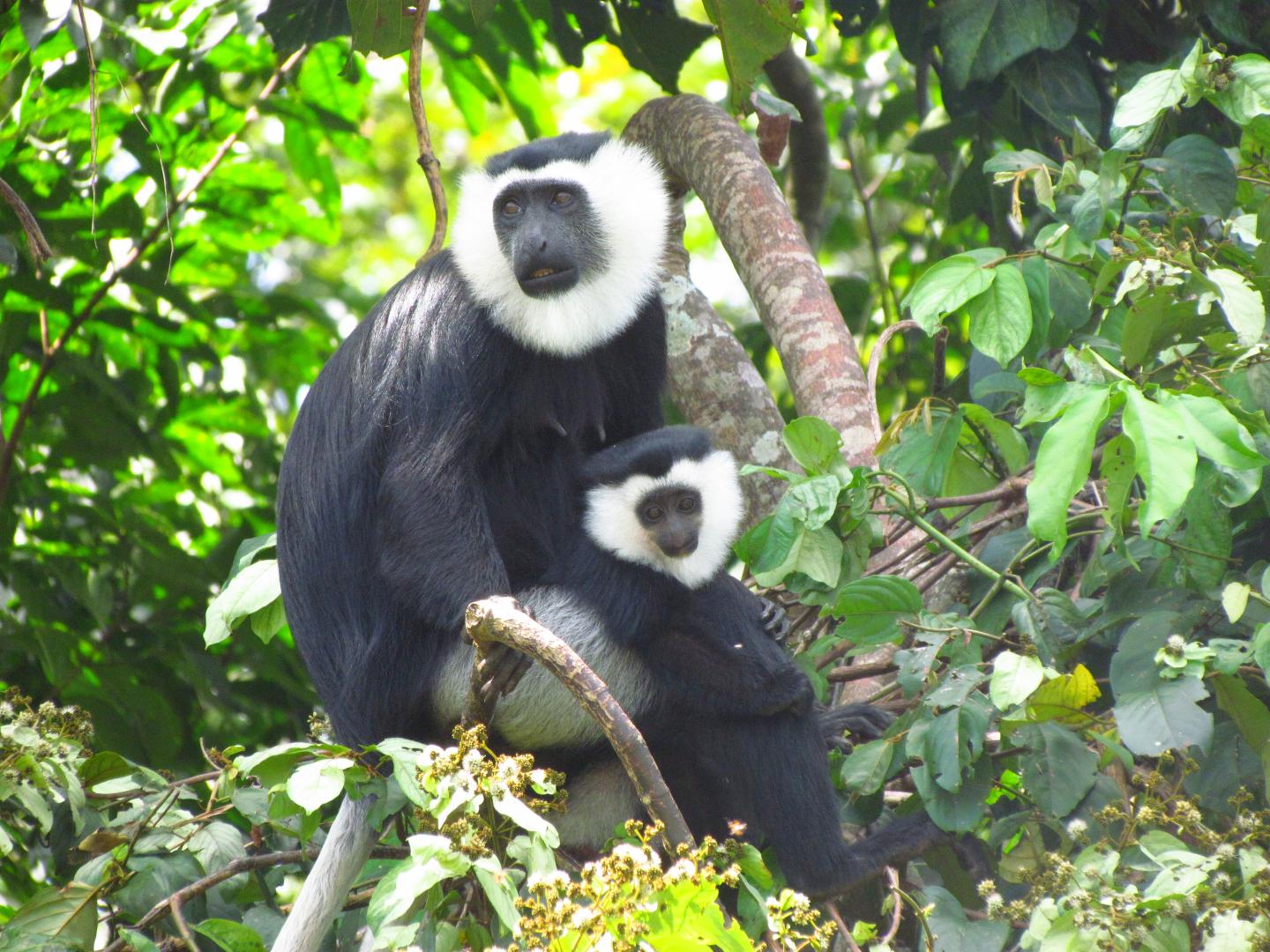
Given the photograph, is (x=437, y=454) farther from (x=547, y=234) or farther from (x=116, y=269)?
(x=116, y=269)

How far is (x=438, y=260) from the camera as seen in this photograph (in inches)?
116

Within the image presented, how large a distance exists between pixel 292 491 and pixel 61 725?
64 cm

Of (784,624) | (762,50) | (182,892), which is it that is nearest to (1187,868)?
(784,624)

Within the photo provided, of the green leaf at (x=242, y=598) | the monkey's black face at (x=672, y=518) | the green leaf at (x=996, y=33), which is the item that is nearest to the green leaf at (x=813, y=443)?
the monkey's black face at (x=672, y=518)

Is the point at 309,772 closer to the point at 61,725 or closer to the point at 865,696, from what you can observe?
the point at 61,725

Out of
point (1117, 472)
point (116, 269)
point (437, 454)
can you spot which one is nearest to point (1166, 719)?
point (1117, 472)

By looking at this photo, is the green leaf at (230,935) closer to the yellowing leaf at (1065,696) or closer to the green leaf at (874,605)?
the green leaf at (874,605)

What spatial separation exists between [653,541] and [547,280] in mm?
598

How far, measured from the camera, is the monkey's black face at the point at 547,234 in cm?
285

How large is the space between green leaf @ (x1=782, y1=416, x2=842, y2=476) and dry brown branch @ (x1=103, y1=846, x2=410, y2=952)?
3.47ft

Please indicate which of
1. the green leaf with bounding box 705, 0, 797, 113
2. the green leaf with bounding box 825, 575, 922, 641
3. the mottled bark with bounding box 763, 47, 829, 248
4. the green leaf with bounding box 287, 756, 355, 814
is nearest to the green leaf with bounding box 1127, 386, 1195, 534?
the green leaf with bounding box 825, 575, 922, 641

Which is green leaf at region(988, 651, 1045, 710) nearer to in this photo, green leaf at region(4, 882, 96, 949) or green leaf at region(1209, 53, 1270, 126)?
green leaf at region(1209, 53, 1270, 126)

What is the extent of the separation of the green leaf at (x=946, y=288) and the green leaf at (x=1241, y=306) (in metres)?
0.38

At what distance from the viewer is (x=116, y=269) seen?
12.6ft
